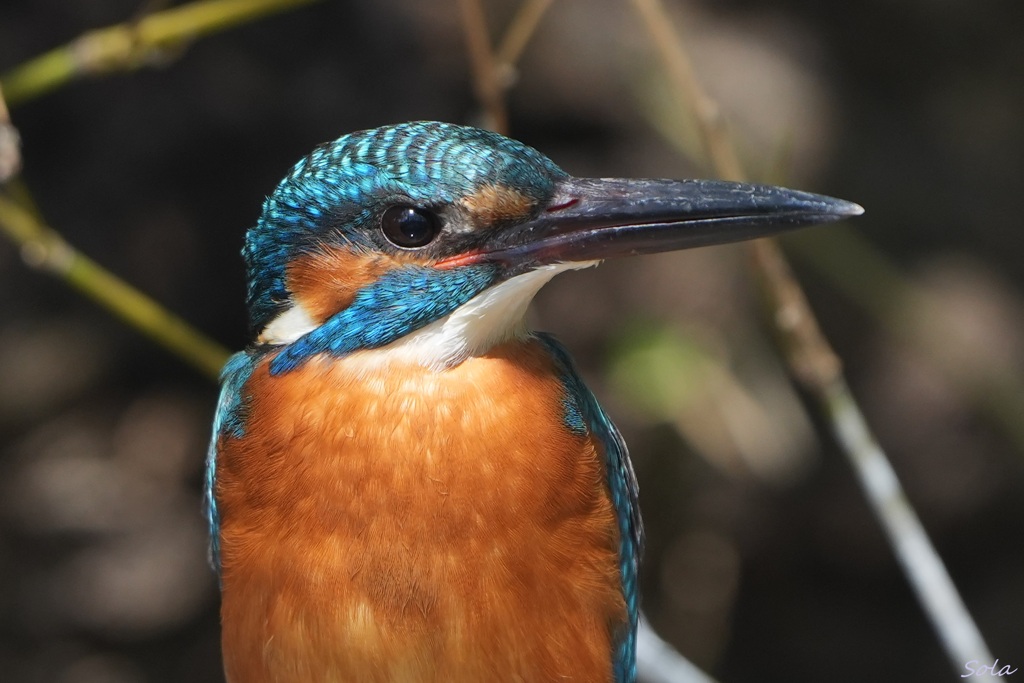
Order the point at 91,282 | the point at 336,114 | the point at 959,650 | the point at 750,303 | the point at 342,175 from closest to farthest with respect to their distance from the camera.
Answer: the point at 342,175, the point at 959,650, the point at 91,282, the point at 336,114, the point at 750,303

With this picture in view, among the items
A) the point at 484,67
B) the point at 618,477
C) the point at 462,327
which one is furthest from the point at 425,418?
the point at 484,67

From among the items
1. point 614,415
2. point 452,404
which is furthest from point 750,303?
point 452,404

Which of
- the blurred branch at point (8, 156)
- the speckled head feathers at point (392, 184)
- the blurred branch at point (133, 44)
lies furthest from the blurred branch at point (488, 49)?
the blurred branch at point (8, 156)

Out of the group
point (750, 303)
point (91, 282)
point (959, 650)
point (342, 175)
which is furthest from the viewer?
point (750, 303)

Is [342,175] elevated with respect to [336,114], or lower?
lower

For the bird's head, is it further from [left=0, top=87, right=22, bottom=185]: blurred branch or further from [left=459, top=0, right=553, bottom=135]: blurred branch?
[left=0, top=87, right=22, bottom=185]: blurred branch

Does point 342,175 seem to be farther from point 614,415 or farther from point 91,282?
point 614,415
